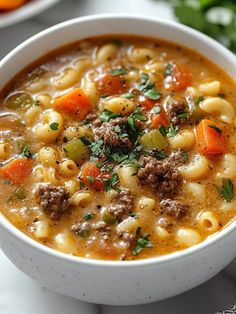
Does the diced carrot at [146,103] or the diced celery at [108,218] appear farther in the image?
the diced carrot at [146,103]

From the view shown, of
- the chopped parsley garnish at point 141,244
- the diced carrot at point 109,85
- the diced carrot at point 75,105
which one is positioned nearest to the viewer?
the chopped parsley garnish at point 141,244

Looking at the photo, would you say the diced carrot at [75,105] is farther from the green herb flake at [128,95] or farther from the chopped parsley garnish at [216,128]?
the chopped parsley garnish at [216,128]

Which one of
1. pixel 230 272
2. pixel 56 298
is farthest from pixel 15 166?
pixel 230 272

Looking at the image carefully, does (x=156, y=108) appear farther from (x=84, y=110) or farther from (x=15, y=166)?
(x=15, y=166)

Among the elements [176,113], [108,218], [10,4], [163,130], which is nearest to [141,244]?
[108,218]

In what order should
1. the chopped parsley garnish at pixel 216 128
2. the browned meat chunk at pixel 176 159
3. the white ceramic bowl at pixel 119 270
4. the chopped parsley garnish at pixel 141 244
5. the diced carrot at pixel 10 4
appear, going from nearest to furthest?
the white ceramic bowl at pixel 119 270 → the chopped parsley garnish at pixel 141 244 → the browned meat chunk at pixel 176 159 → the chopped parsley garnish at pixel 216 128 → the diced carrot at pixel 10 4

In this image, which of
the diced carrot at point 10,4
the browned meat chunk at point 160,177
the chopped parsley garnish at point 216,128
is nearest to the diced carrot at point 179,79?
the chopped parsley garnish at point 216,128
